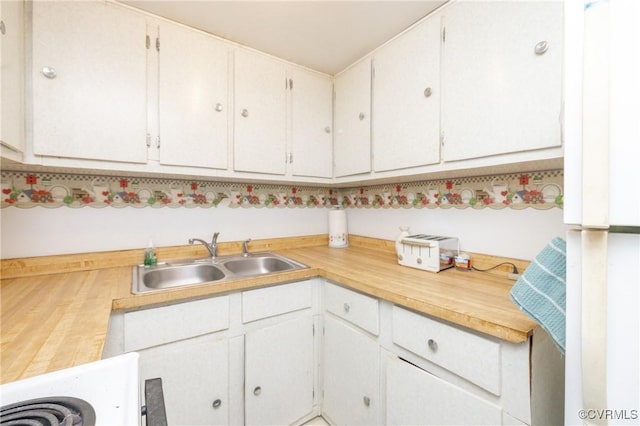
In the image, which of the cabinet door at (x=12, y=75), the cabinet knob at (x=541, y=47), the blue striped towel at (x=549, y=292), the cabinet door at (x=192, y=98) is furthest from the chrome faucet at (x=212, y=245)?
the cabinet knob at (x=541, y=47)

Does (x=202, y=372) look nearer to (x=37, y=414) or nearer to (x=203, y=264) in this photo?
(x=203, y=264)

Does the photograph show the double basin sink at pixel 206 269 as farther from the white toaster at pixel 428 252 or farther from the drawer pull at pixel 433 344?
the drawer pull at pixel 433 344

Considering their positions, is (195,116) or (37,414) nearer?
(37,414)

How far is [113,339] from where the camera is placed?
3.14 feet

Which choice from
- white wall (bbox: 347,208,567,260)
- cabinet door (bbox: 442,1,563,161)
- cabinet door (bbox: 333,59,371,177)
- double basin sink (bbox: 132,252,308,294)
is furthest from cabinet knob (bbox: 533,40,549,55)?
double basin sink (bbox: 132,252,308,294)

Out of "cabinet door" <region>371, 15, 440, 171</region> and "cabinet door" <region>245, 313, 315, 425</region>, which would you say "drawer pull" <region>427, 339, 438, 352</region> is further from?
"cabinet door" <region>371, 15, 440, 171</region>

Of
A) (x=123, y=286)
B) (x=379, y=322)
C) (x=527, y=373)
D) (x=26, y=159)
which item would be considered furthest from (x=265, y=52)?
(x=527, y=373)

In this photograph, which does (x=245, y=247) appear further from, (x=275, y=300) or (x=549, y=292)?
(x=549, y=292)

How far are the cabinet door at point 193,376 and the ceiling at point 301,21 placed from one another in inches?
59.6

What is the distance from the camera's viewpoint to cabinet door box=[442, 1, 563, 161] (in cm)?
89

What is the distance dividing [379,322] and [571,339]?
0.66 metres

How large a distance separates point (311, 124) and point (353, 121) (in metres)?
0.28

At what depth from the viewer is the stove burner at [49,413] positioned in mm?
412

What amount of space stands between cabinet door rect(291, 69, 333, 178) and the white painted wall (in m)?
0.45
